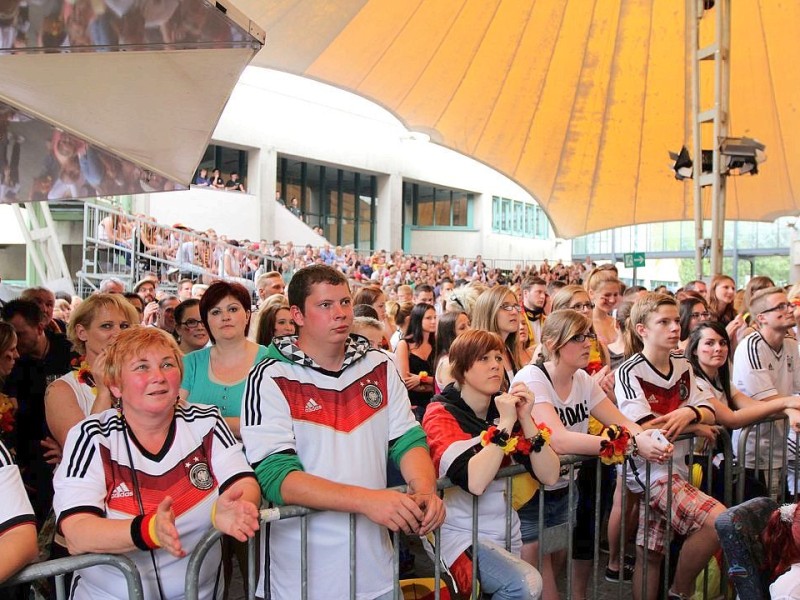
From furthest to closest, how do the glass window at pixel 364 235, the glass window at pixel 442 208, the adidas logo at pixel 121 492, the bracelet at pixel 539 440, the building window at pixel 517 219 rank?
the building window at pixel 517 219 → the glass window at pixel 442 208 → the glass window at pixel 364 235 → the bracelet at pixel 539 440 → the adidas logo at pixel 121 492

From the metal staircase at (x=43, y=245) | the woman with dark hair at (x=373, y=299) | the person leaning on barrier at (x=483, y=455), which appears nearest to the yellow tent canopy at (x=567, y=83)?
the woman with dark hair at (x=373, y=299)

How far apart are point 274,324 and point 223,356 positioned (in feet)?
3.25

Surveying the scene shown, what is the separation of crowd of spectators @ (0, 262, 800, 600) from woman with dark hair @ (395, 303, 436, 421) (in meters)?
0.02

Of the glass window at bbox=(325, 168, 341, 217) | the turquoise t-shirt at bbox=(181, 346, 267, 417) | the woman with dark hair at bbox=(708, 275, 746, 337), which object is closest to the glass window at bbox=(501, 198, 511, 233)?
the glass window at bbox=(325, 168, 341, 217)

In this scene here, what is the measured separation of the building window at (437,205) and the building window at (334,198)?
3.18 meters

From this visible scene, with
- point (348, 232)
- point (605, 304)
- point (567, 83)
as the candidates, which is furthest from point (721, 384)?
point (348, 232)

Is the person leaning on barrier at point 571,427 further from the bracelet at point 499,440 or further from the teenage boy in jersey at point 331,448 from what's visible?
the teenage boy in jersey at point 331,448

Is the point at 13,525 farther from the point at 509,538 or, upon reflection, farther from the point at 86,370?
the point at 509,538

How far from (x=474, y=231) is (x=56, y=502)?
3821 cm

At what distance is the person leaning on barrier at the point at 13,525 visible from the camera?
6.61 ft

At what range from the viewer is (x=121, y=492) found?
2.39m

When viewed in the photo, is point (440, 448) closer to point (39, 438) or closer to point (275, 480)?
point (275, 480)

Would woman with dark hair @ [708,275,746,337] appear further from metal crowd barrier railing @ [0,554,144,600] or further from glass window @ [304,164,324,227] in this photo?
glass window @ [304,164,324,227]

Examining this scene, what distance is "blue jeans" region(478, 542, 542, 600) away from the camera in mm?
2775
